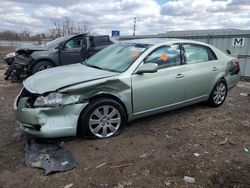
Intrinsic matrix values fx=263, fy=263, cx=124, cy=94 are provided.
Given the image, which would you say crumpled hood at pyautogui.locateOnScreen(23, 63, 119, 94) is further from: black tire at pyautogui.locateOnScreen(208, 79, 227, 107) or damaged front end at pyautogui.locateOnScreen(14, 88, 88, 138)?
black tire at pyautogui.locateOnScreen(208, 79, 227, 107)

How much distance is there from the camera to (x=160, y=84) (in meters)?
4.57

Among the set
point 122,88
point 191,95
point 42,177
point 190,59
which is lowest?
point 42,177

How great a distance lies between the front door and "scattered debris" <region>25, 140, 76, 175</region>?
1.40 m

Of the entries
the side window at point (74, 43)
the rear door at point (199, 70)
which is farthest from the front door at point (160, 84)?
the side window at point (74, 43)

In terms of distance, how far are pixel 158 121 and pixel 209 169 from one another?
1.80 m

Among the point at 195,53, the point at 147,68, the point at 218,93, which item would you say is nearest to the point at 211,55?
the point at 195,53

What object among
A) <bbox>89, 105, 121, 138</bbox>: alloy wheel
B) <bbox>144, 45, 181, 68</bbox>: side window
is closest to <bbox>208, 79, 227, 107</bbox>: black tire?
<bbox>144, 45, 181, 68</bbox>: side window

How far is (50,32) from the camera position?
124 ft

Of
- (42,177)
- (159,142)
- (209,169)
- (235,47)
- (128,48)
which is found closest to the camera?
(42,177)

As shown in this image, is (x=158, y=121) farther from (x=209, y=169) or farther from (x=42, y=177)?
(x=42, y=177)

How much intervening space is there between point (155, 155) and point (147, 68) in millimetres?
1410

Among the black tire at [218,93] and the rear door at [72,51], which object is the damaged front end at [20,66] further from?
the black tire at [218,93]

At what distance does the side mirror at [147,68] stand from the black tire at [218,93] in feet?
6.79

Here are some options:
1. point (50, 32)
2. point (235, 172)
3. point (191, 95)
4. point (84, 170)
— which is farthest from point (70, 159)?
point (50, 32)
